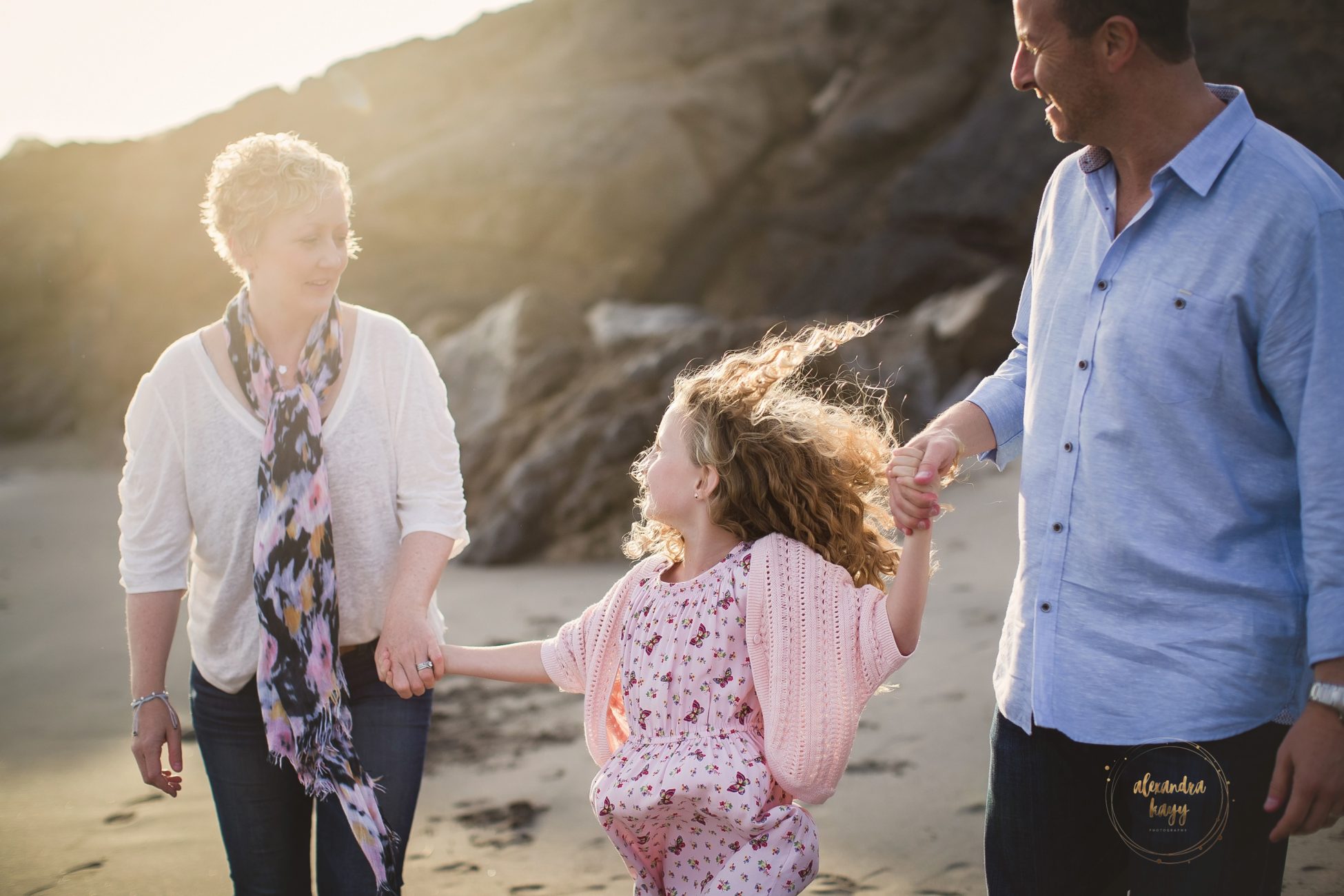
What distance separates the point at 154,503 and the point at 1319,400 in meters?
2.14

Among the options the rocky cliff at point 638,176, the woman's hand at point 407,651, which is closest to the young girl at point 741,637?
the woman's hand at point 407,651

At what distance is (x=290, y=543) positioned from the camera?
2307 millimetres

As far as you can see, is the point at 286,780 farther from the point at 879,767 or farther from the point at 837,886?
the point at 879,767

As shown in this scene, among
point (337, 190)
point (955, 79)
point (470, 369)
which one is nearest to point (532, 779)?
point (337, 190)

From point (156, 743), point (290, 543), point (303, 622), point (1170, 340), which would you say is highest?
point (1170, 340)

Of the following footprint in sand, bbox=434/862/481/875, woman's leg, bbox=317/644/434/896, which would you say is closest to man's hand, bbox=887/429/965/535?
woman's leg, bbox=317/644/434/896

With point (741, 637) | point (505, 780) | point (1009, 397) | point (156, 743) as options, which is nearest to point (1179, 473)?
point (1009, 397)

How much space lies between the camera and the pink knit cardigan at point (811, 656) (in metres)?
2.16

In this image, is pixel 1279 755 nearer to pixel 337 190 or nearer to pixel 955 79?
pixel 337 190

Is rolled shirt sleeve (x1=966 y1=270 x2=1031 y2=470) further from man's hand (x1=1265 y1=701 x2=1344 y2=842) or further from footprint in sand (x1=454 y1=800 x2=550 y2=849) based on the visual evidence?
footprint in sand (x1=454 y1=800 x2=550 y2=849)

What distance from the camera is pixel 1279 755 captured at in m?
1.63

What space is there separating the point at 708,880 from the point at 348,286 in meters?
17.6

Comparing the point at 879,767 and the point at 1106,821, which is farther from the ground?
the point at 1106,821

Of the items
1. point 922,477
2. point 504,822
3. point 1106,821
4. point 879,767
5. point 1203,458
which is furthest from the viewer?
point 879,767
